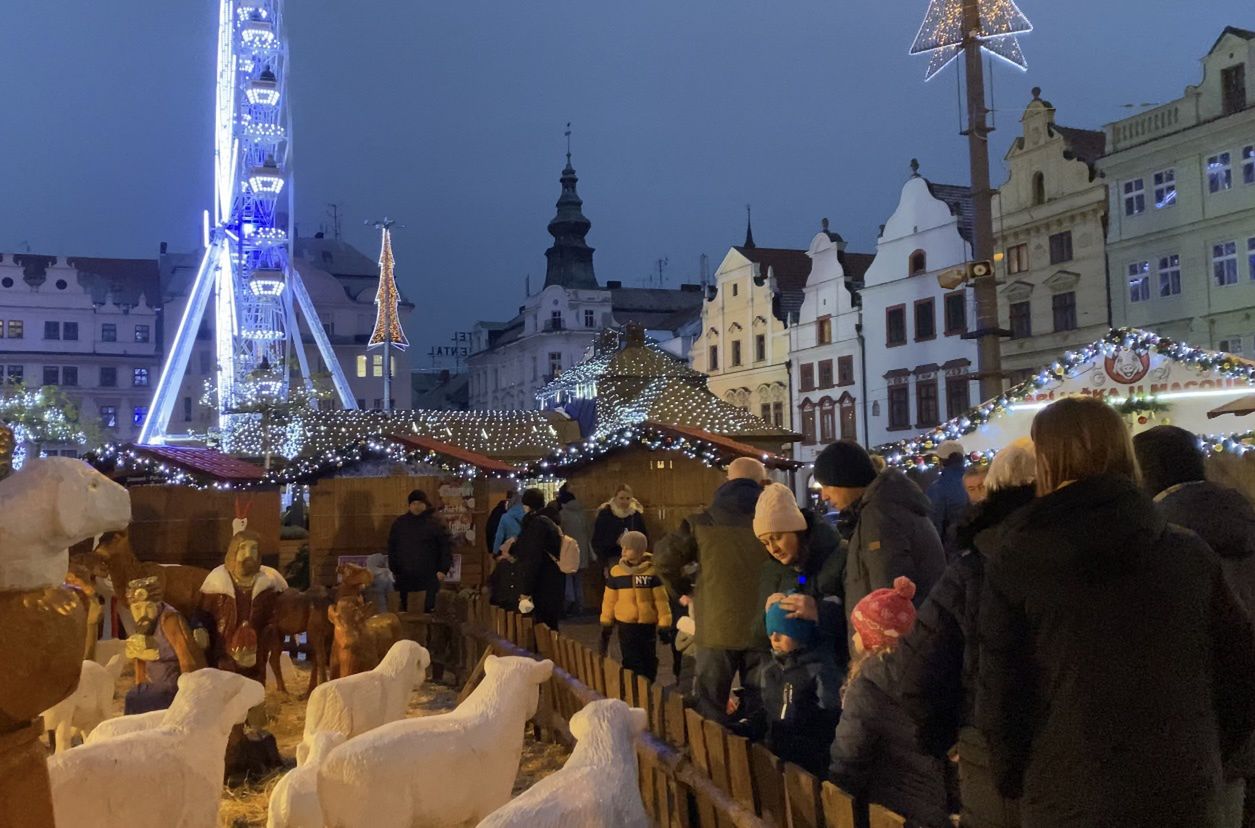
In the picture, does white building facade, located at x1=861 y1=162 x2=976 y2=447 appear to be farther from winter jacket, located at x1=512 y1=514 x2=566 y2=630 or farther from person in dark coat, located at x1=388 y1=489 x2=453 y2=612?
winter jacket, located at x1=512 y1=514 x2=566 y2=630

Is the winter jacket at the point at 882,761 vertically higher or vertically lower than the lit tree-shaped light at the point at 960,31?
lower

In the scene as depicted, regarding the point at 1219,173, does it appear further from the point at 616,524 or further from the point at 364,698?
the point at 364,698

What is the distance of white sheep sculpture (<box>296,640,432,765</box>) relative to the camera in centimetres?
570

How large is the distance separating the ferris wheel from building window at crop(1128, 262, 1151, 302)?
Result: 27.7 m

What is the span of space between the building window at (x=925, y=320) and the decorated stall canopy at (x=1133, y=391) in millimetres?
17830

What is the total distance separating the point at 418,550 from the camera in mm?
11070

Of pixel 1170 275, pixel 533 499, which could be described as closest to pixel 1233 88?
pixel 1170 275

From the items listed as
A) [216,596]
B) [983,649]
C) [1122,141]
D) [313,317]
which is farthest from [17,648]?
[313,317]

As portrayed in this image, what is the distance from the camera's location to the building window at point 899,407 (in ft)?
115

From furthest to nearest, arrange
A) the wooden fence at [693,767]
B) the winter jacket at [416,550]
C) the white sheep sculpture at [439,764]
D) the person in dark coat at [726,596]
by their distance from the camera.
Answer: the winter jacket at [416,550] < the person in dark coat at [726,596] < the white sheep sculpture at [439,764] < the wooden fence at [693,767]

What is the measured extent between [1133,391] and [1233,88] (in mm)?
14776

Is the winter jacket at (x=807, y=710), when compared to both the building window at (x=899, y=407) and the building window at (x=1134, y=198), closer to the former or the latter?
the building window at (x=1134, y=198)

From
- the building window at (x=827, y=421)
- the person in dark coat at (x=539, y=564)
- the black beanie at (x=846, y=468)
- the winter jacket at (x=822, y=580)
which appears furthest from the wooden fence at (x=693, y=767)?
the building window at (x=827, y=421)

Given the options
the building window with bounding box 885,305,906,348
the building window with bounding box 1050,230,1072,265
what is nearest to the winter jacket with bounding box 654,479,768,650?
the building window with bounding box 1050,230,1072,265
